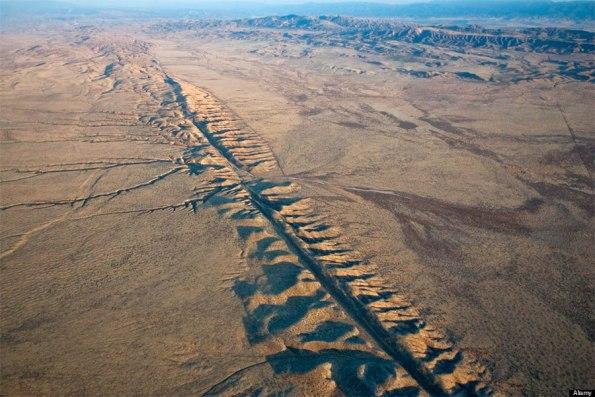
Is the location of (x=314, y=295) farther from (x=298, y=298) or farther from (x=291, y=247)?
(x=291, y=247)

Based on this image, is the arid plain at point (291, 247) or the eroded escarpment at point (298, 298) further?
the arid plain at point (291, 247)

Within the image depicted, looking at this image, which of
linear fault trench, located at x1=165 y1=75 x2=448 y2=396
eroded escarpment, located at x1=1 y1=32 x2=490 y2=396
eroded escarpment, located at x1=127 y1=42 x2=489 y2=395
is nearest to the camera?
eroded escarpment, located at x1=1 y1=32 x2=490 y2=396

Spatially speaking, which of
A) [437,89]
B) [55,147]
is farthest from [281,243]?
[437,89]

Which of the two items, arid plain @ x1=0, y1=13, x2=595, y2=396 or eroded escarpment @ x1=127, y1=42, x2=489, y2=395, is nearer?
arid plain @ x1=0, y1=13, x2=595, y2=396

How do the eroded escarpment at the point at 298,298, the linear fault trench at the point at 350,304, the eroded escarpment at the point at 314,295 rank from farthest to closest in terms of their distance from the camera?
the eroded escarpment at the point at 314,295, the linear fault trench at the point at 350,304, the eroded escarpment at the point at 298,298

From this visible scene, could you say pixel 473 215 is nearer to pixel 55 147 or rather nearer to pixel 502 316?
pixel 502 316

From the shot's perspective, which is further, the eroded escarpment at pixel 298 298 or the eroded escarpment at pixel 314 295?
the eroded escarpment at pixel 314 295

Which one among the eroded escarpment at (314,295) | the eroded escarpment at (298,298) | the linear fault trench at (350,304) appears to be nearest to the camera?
the eroded escarpment at (298,298)

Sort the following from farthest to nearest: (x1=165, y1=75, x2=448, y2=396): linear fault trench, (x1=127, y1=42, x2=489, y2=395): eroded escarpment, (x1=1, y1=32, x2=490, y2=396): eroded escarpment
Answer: (x1=127, y1=42, x2=489, y2=395): eroded escarpment, (x1=165, y1=75, x2=448, y2=396): linear fault trench, (x1=1, y1=32, x2=490, y2=396): eroded escarpment
